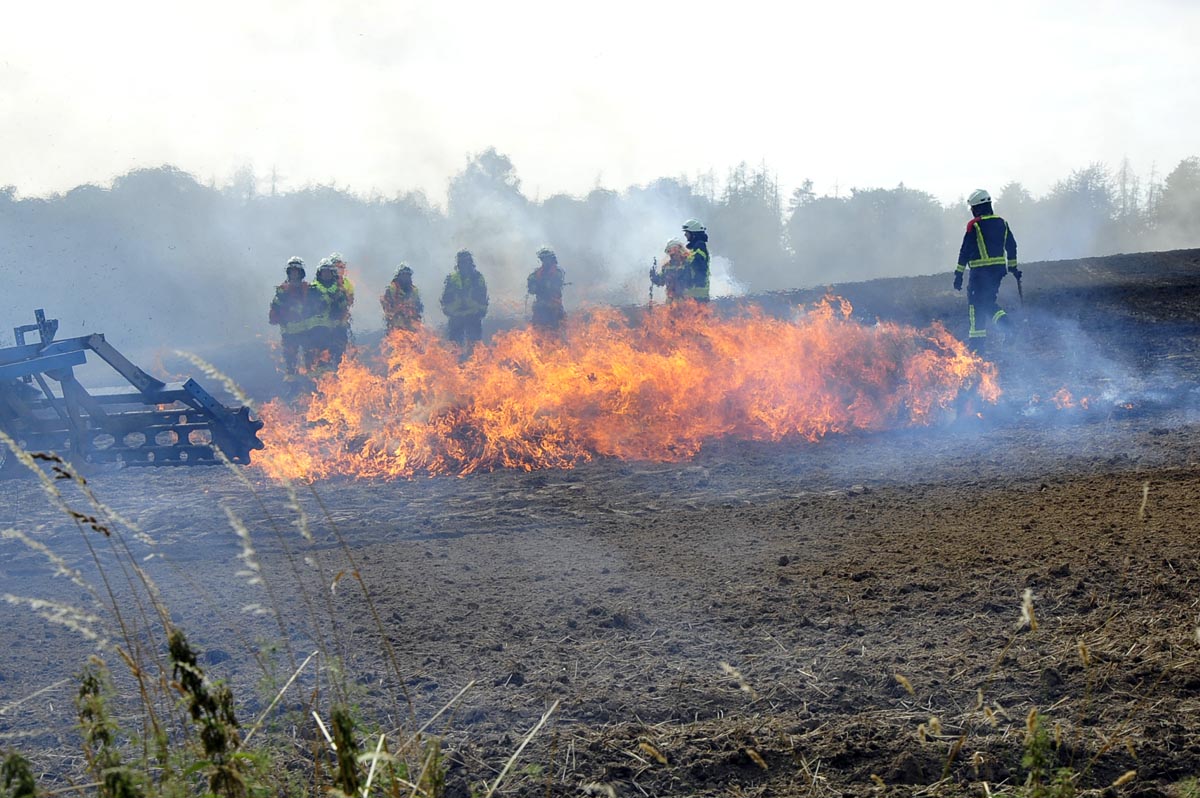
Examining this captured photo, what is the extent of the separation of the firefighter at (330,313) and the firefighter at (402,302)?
1.74 meters

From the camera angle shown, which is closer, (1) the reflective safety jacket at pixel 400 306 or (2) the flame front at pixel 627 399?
(2) the flame front at pixel 627 399

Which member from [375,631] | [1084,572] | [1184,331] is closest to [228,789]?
[375,631]

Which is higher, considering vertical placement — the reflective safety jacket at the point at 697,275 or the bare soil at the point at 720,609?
the reflective safety jacket at the point at 697,275

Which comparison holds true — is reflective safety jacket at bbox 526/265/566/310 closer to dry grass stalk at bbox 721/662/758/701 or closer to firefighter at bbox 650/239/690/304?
firefighter at bbox 650/239/690/304

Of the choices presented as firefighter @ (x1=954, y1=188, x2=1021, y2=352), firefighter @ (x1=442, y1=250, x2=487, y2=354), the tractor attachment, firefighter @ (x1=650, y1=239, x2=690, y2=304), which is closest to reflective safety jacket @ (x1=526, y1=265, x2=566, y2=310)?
firefighter @ (x1=442, y1=250, x2=487, y2=354)

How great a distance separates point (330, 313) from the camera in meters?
16.1

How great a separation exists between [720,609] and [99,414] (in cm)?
759

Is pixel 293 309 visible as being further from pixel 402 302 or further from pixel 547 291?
pixel 547 291

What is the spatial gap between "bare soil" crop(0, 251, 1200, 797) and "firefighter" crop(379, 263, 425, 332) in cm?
761

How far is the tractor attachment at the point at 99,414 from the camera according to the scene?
9.59 metres

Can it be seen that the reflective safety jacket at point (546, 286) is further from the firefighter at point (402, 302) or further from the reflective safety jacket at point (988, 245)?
the reflective safety jacket at point (988, 245)

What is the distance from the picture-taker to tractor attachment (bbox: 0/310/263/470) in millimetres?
9586

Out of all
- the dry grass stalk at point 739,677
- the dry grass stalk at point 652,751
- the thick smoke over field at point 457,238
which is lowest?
the dry grass stalk at point 652,751

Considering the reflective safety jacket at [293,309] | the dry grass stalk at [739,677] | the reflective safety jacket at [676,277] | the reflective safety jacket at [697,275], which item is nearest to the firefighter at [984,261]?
the reflective safety jacket at [697,275]
